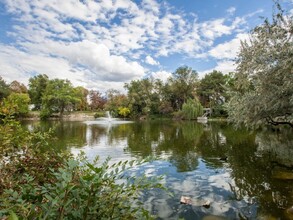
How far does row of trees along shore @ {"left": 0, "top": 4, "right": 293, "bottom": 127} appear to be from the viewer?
8484 millimetres

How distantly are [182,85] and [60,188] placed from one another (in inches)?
2735

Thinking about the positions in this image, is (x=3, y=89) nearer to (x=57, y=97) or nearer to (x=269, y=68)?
(x=57, y=97)

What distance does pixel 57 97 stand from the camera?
59938 mm

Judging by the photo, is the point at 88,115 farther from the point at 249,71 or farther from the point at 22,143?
the point at 22,143

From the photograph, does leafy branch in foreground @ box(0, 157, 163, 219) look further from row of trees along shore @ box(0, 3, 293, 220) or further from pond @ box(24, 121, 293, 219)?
pond @ box(24, 121, 293, 219)

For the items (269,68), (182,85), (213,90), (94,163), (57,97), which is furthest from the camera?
(182,85)

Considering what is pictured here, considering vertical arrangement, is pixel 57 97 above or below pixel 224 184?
above

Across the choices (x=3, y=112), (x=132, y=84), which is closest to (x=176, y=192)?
(x=3, y=112)

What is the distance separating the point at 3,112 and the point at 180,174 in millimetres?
8685

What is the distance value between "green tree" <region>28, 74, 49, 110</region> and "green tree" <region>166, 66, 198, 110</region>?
41.0 m

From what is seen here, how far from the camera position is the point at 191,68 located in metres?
71.1

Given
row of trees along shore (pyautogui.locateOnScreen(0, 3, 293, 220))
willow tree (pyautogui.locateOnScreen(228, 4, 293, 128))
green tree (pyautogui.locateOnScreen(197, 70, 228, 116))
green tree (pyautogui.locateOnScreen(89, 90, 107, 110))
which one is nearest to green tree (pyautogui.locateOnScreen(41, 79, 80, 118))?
green tree (pyautogui.locateOnScreen(89, 90, 107, 110))

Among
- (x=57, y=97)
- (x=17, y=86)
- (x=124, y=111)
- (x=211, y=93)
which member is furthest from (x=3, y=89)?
(x=211, y=93)

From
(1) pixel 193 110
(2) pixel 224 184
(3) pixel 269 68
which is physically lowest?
(2) pixel 224 184
